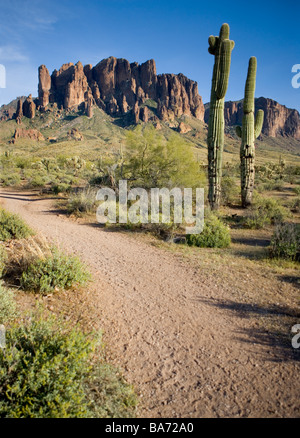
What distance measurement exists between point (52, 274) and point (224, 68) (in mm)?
12230

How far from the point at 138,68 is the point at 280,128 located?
82828 millimetres

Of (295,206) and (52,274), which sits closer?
(52,274)

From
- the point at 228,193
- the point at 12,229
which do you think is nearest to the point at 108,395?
the point at 12,229

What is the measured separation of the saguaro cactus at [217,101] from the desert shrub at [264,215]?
1.97m

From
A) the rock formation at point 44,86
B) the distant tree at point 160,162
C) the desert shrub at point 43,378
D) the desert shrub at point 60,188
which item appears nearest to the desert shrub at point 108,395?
the desert shrub at point 43,378

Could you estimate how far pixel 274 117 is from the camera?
12725cm

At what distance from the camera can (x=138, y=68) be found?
123438mm

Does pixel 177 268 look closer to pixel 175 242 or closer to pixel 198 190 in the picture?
pixel 175 242

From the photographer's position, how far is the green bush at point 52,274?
4504 millimetres

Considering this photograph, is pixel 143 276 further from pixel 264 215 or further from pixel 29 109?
pixel 29 109

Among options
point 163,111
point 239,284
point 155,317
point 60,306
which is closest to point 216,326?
point 155,317

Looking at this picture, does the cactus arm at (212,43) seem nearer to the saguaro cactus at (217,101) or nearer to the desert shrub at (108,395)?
the saguaro cactus at (217,101)
